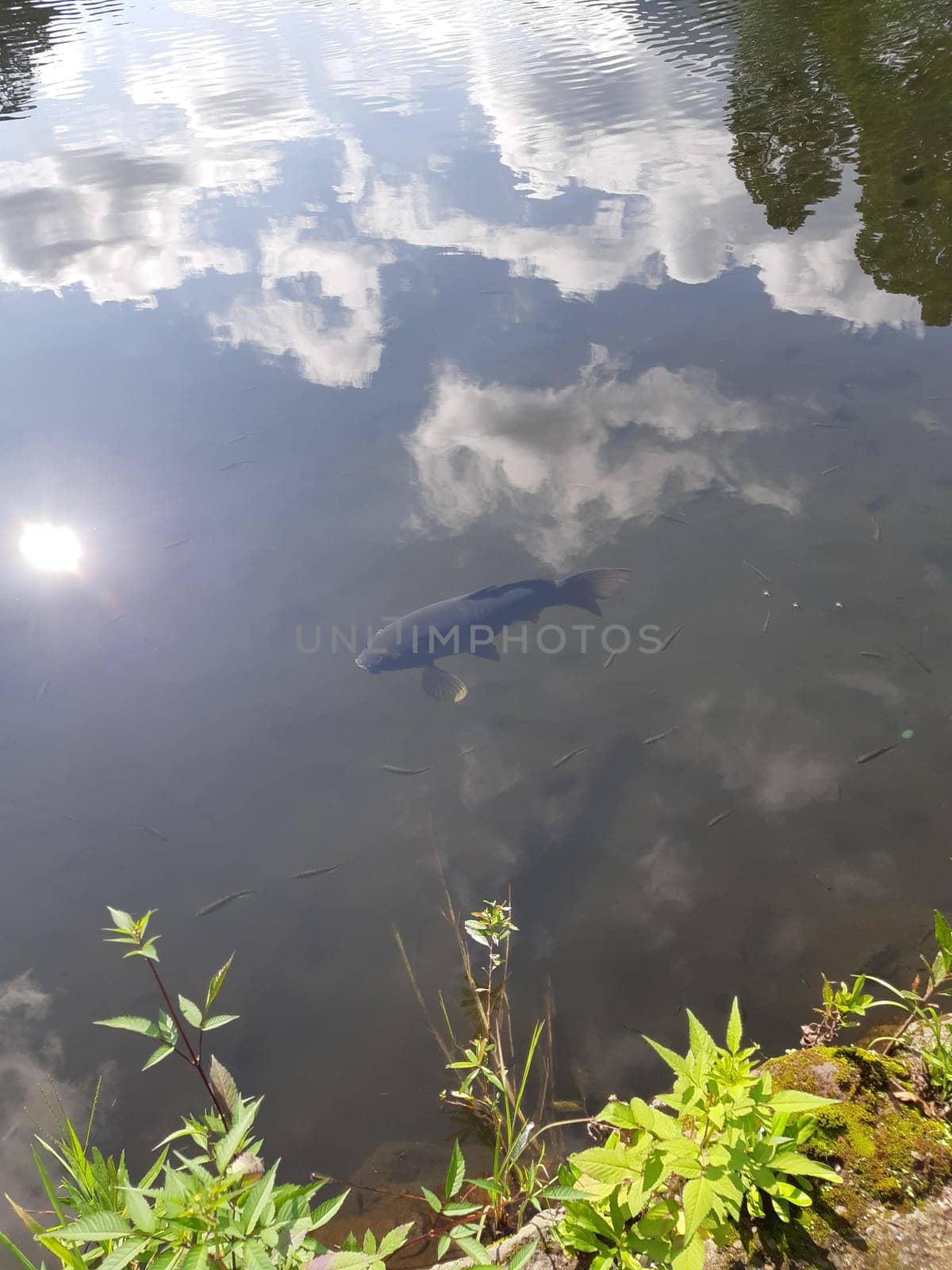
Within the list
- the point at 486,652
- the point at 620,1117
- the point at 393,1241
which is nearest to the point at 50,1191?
the point at 393,1241

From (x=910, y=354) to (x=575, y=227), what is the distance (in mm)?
4706

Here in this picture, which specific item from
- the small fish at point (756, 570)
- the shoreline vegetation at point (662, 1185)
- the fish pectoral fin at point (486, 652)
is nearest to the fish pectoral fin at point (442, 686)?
the fish pectoral fin at point (486, 652)

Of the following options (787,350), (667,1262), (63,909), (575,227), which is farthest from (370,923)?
(575,227)

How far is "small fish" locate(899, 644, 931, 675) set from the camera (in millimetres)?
4688

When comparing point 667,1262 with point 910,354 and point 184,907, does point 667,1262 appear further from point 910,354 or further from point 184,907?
point 910,354

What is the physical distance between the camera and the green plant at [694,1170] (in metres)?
1.79

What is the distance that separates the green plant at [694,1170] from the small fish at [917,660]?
11.0 ft

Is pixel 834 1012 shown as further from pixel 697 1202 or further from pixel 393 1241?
pixel 393 1241

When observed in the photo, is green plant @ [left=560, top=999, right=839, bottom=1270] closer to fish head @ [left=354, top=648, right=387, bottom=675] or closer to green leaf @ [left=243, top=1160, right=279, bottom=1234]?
green leaf @ [left=243, top=1160, right=279, bottom=1234]

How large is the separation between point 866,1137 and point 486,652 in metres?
3.51

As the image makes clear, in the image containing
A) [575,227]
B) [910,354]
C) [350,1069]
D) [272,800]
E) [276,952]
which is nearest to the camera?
[350,1069]

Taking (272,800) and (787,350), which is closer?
(272,800)

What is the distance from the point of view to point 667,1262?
1.85m

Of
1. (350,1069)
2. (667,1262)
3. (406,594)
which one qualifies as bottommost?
(350,1069)
